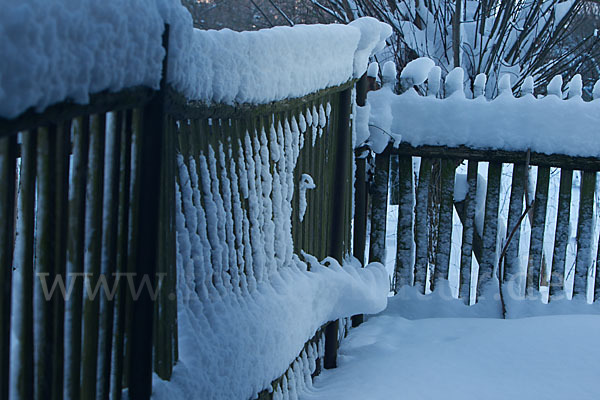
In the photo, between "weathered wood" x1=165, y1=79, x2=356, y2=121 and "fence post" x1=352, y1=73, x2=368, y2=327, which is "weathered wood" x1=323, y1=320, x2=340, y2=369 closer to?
"fence post" x1=352, y1=73, x2=368, y2=327

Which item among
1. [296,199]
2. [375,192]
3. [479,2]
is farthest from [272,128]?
[479,2]

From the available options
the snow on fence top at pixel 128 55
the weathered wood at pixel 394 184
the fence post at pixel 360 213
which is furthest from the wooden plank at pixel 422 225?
the snow on fence top at pixel 128 55

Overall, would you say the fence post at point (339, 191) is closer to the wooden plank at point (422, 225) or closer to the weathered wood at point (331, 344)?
the weathered wood at point (331, 344)

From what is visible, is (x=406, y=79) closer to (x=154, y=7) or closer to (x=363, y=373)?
(x=363, y=373)

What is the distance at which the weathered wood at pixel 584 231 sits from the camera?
167 inches

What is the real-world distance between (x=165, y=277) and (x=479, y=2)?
16.5ft

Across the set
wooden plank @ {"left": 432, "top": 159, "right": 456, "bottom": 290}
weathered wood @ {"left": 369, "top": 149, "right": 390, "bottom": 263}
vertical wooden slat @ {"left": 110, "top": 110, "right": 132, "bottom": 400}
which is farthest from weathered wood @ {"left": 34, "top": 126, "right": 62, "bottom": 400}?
wooden plank @ {"left": 432, "top": 159, "right": 456, "bottom": 290}

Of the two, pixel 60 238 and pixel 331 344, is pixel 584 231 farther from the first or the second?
pixel 60 238

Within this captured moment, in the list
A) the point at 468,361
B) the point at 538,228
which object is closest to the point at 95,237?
the point at 468,361

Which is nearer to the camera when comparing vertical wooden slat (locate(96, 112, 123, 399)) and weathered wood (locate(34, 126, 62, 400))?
weathered wood (locate(34, 126, 62, 400))

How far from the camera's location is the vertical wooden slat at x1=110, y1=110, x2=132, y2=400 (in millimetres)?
1456

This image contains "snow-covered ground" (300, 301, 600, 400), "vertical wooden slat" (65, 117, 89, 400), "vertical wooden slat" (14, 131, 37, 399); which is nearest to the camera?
"vertical wooden slat" (14, 131, 37, 399)

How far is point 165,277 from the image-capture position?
5.30ft

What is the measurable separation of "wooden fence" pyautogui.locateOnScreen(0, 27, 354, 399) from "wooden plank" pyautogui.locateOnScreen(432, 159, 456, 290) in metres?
2.62
